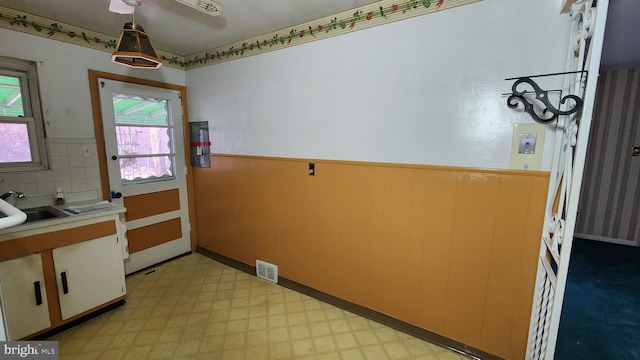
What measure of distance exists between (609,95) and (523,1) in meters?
3.52

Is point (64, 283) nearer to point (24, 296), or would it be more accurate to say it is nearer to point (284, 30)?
point (24, 296)

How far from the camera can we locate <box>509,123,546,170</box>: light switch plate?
4.87ft

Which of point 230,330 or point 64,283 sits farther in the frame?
point 230,330

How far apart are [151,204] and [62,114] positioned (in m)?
1.13

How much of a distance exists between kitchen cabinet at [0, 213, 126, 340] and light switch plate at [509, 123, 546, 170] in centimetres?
299

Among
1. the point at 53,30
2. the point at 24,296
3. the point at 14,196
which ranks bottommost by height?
the point at 24,296

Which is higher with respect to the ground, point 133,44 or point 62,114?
point 133,44

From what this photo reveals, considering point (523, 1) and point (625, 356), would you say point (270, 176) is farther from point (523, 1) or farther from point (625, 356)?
point (625, 356)

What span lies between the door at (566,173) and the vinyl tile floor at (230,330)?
69 cm

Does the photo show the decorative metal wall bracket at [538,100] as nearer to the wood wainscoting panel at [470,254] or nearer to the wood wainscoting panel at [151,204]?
the wood wainscoting panel at [470,254]

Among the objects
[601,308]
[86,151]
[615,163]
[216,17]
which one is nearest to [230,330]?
[86,151]

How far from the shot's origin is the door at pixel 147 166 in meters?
2.59

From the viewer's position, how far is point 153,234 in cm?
295

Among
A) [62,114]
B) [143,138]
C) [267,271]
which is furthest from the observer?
[143,138]
